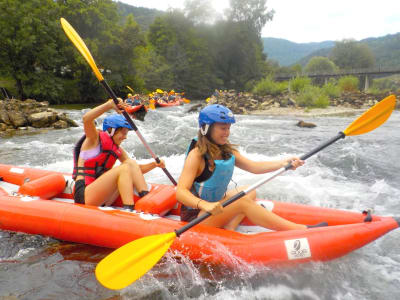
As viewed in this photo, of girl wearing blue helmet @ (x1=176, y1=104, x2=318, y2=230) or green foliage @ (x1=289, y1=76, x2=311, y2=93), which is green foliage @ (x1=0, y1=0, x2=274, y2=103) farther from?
girl wearing blue helmet @ (x1=176, y1=104, x2=318, y2=230)

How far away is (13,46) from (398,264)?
796 inches

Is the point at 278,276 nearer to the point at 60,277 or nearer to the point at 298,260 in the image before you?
the point at 298,260

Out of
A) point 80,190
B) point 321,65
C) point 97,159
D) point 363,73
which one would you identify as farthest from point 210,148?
point 321,65

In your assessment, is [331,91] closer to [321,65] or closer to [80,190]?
[80,190]

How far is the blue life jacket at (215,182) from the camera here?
216cm

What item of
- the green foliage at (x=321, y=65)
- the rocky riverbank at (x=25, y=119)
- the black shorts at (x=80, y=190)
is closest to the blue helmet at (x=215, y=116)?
the black shorts at (x=80, y=190)

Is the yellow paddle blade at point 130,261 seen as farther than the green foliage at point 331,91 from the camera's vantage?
No

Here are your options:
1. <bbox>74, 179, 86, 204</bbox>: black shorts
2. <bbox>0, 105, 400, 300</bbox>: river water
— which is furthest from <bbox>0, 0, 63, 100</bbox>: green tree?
<bbox>0, 105, 400, 300</bbox>: river water

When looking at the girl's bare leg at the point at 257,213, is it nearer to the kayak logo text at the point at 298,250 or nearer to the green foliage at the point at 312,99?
the kayak logo text at the point at 298,250

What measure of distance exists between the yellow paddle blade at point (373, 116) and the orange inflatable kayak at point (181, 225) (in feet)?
2.35

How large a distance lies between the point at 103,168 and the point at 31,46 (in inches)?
729

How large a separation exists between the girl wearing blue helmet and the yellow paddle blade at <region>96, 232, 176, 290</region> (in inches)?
13.0

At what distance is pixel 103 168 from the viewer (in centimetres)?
288

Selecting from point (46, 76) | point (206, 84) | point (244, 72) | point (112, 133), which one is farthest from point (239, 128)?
point (244, 72)
